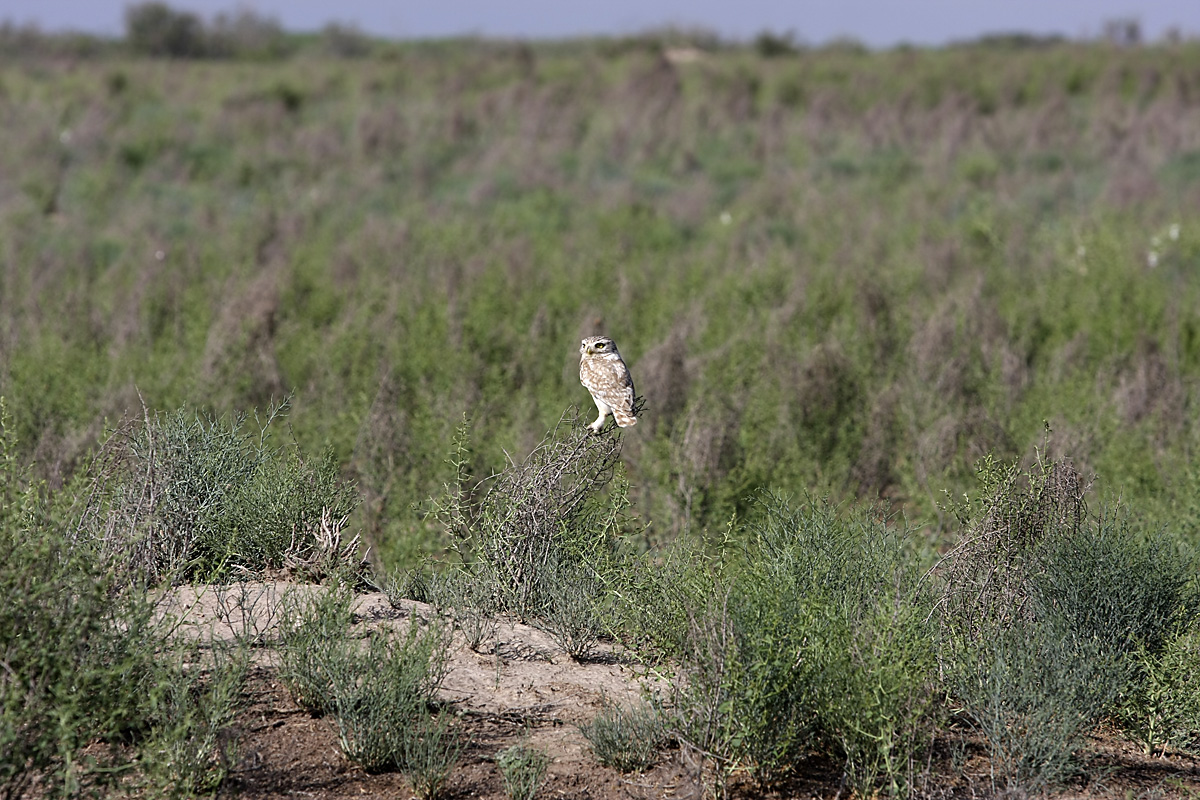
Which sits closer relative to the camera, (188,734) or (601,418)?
(188,734)

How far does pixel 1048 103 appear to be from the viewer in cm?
2636

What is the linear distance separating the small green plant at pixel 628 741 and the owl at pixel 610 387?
149 cm

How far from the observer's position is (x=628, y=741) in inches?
169

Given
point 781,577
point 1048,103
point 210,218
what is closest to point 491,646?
point 781,577

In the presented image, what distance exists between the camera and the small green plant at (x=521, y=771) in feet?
13.2

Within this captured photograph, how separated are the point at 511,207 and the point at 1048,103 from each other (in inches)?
546

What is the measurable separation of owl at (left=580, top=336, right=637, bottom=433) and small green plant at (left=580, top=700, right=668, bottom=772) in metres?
1.49

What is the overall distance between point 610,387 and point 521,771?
2002 mm

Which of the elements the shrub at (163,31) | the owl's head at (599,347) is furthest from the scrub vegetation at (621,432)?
the shrub at (163,31)

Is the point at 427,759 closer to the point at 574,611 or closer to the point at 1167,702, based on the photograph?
the point at 574,611

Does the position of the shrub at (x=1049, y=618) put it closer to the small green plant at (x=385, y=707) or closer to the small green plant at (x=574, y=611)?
the small green plant at (x=574, y=611)

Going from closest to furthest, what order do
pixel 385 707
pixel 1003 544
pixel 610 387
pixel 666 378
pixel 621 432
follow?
pixel 385 707 → pixel 1003 544 → pixel 610 387 → pixel 621 432 → pixel 666 378

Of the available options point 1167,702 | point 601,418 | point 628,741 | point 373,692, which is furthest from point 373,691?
point 1167,702

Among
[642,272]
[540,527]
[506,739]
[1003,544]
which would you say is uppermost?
[642,272]
